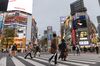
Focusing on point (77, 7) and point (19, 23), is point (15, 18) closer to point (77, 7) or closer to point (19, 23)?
point (19, 23)

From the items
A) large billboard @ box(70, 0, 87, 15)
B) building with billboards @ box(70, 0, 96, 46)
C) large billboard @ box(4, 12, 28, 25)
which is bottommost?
building with billboards @ box(70, 0, 96, 46)

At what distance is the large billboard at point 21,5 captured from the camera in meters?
137

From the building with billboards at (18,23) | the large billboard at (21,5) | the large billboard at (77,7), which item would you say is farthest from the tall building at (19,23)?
the large billboard at (77,7)

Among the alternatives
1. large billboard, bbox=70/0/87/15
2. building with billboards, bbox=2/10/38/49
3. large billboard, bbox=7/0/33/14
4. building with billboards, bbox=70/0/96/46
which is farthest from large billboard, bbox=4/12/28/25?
building with billboards, bbox=70/0/96/46

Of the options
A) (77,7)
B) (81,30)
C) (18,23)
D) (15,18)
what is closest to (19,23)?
(18,23)

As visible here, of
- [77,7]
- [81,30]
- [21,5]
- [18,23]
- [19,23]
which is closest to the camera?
[81,30]

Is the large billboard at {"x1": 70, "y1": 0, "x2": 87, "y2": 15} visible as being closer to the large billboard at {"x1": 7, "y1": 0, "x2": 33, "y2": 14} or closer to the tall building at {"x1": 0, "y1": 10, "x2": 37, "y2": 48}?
the tall building at {"x1": 0, "y1": 10, "x2": 37, "y2": 48}

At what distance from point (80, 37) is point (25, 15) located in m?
40.8

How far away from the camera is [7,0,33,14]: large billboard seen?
451ft

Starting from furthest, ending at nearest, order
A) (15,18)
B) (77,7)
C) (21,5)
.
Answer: (21,5) → (77,7) → (15,18)

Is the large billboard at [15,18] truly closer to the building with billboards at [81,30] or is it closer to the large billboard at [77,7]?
the large billboard at [77,7]

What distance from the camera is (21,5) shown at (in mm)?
139500

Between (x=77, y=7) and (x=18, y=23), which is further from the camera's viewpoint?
(x=77, y=7)

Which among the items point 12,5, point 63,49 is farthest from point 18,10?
point 63,49
